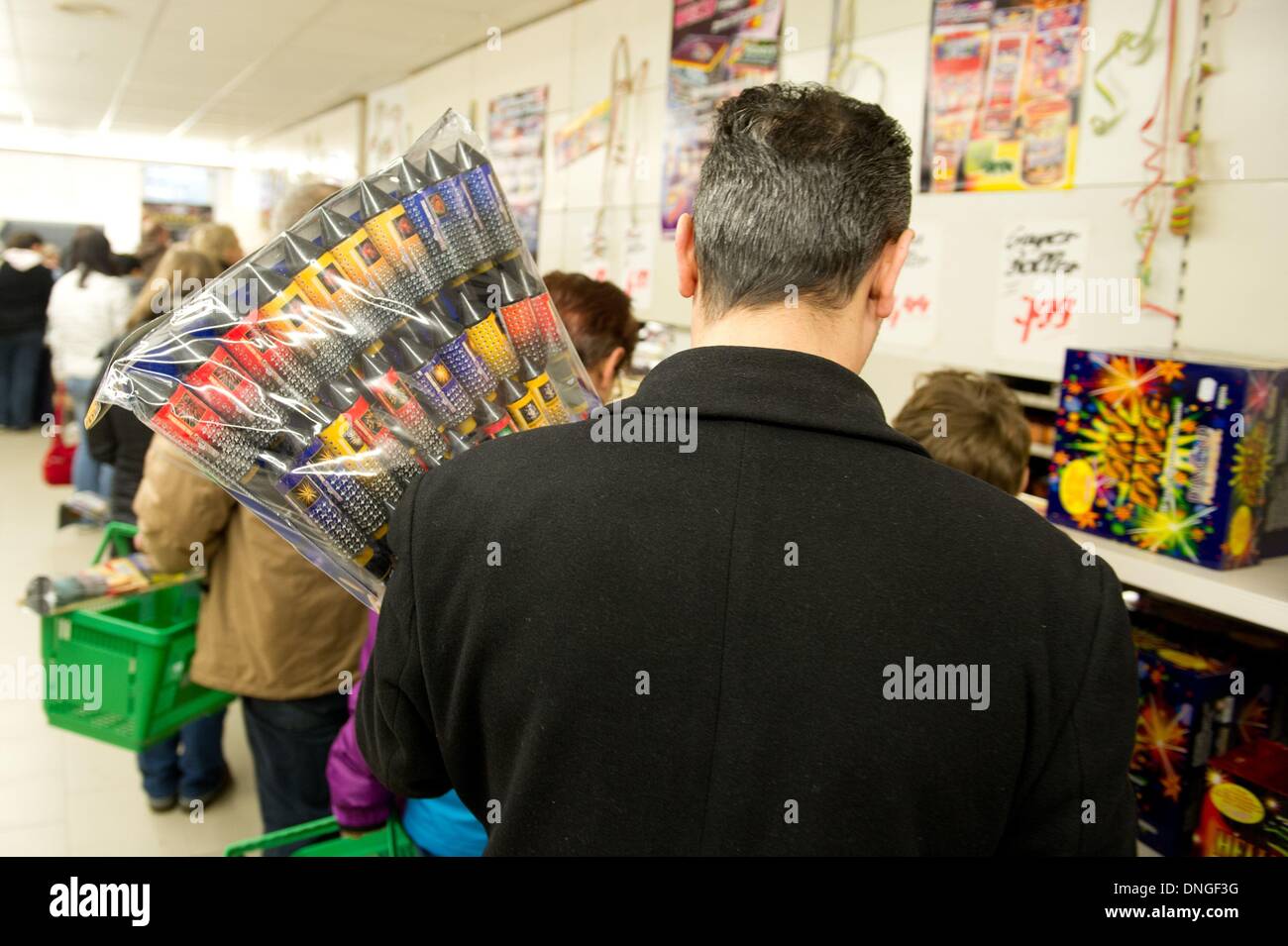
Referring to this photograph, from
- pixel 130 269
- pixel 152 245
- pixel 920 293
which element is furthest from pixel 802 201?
pixel 130 269

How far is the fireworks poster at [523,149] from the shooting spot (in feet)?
15.4

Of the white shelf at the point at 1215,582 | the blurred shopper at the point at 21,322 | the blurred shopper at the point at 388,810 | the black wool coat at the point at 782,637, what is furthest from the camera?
the blurred shopper at the point at 21,322

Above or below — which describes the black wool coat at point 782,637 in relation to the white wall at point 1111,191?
below

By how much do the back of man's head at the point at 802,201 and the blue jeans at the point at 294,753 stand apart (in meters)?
1.68

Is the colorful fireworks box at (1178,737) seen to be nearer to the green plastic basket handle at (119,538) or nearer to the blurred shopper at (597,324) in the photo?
the blurred shopper at (597,324)

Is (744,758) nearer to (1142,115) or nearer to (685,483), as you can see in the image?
(685,483)

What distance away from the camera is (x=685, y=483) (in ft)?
2.68

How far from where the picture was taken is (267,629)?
210 cm

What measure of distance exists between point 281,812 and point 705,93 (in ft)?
8.97

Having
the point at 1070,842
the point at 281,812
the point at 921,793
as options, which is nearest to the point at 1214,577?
the point at 1070,842

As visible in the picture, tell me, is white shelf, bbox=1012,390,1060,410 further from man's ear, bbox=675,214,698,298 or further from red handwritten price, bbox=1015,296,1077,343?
man's ear, bbox=675,214,698,298

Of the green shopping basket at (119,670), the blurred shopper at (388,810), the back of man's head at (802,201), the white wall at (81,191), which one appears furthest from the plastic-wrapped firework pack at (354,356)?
the white wall at (81,191)
